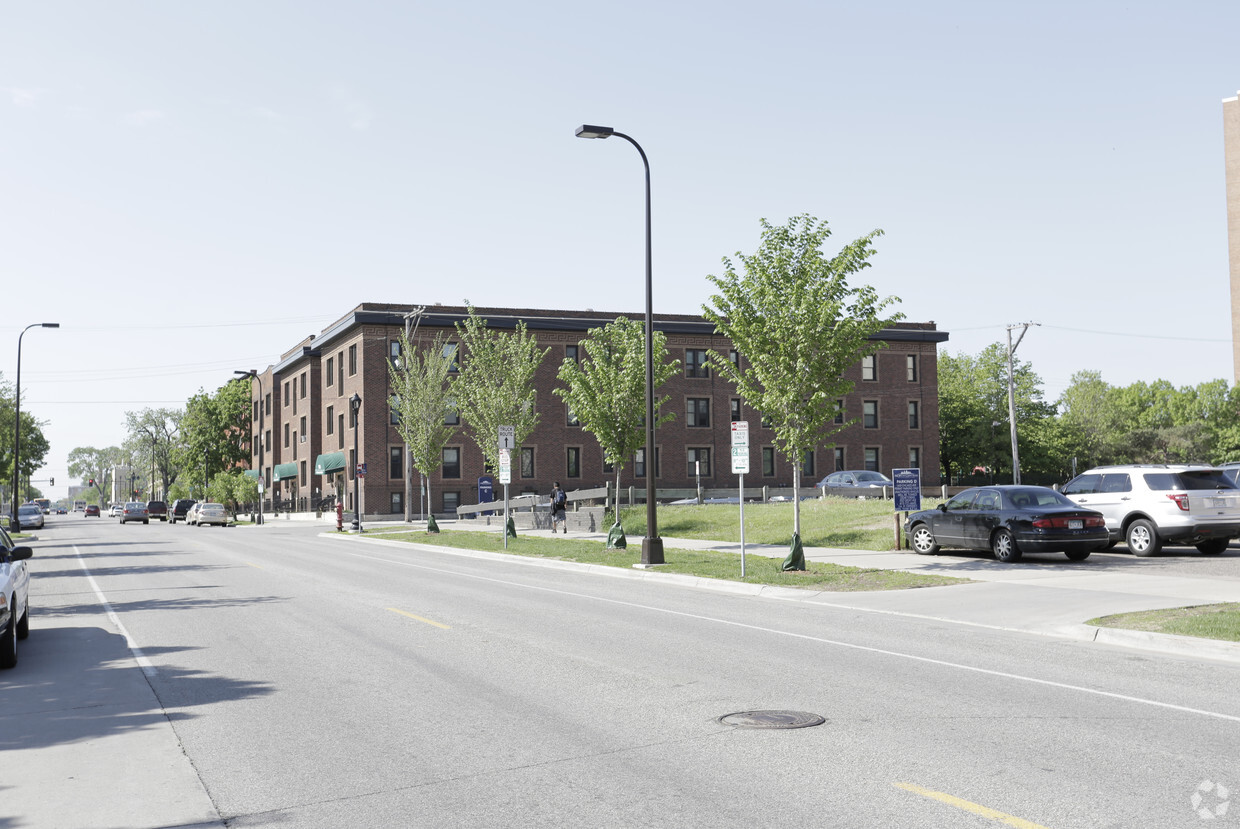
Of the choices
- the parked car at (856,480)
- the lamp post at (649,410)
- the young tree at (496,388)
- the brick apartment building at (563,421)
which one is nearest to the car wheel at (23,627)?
the lamp post at (649,410)

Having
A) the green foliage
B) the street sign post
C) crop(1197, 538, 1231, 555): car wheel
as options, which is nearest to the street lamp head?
the street sign post

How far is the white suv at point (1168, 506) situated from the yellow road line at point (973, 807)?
1858cm

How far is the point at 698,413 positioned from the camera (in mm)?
69500

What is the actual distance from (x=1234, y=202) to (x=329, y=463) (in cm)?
6274

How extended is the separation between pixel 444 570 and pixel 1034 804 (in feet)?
62.4

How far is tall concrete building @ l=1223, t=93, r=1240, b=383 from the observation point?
68812 mm

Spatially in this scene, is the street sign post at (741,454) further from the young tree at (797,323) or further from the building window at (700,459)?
the building window at (700,459)

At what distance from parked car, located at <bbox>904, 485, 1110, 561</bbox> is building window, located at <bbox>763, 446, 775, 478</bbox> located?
45.9m

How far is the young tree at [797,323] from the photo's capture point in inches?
848

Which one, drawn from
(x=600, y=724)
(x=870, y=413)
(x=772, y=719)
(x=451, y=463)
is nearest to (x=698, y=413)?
(x=870, y=413)

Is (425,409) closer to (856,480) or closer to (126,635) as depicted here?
(856,480)

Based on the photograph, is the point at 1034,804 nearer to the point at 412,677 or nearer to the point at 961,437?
the point at 412,677

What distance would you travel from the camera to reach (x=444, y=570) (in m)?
23.4

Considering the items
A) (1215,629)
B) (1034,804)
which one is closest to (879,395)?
(1215,629)
